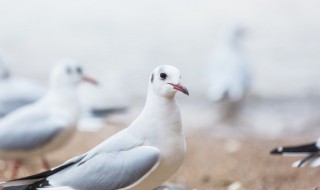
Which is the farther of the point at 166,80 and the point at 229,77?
the point at 229,77

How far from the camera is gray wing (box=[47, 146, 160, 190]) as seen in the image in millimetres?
3105

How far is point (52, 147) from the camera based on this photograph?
15.7 ft

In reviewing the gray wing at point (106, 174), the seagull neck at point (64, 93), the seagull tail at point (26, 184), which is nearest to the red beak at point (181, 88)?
the gray wing at point (106, 174)

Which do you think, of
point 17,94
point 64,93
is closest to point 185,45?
point 17,94

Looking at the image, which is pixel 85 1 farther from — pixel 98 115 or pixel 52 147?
pixel 52 147

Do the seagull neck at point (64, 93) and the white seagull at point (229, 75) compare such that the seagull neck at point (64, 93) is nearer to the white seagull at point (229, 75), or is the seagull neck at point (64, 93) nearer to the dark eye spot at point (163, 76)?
the dark eye spot at point (163, 76)

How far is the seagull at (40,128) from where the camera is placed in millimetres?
4676

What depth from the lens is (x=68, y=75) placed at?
5082 millimetres

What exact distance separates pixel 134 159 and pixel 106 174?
0.12 metres

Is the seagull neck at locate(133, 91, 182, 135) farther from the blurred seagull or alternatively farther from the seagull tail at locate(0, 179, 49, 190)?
the blurred seagull

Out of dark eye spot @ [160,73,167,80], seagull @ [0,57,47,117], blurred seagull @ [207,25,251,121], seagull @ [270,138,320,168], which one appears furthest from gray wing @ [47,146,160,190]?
blurred seagull @ [207,25,251,121]

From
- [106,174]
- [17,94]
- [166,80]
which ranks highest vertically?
[17,94]

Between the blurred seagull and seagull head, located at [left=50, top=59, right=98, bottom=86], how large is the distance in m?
2.75

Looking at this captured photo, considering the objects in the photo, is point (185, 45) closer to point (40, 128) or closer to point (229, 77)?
point (229, 77)
